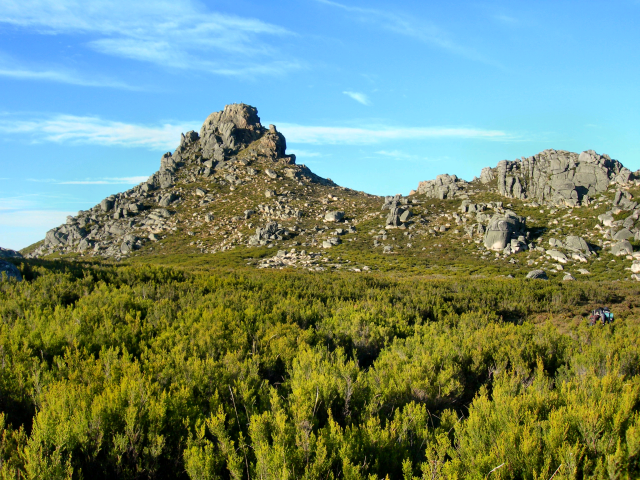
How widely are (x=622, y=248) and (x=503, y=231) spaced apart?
12.6m

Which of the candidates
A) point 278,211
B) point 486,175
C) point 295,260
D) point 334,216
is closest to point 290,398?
point 295,260

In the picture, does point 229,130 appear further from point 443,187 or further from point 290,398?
point 290,398

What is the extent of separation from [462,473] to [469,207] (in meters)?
59.6

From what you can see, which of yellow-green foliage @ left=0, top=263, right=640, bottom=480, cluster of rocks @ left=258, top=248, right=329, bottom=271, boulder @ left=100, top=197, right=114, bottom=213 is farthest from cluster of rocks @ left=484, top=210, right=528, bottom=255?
boulder @ left=100, top=197, right=114, bottom=213

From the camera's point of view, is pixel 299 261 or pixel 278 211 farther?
pixel 278 211

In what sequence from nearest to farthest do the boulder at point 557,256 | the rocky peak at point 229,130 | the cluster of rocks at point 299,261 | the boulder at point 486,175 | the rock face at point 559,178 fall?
the boulder at point 557,256 < the cluster of rocks at point 299,261 < the rock face at point 559,178 < the boulder at point 486,175 < the rocky peak at point 229,130

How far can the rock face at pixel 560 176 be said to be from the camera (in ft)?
173

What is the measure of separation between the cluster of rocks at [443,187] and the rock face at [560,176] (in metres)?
7.66

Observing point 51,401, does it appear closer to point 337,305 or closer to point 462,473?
point 462,473

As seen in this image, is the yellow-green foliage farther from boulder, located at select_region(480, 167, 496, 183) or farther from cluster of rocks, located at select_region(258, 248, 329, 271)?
boulder, located at select_region(480, 167, 496, 183)

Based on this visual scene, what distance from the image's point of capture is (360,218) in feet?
217

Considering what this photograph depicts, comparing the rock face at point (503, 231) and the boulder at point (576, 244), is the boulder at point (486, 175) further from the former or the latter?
the boulder at point (576, 244)

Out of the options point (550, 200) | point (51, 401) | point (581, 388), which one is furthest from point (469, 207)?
point (51, 401)

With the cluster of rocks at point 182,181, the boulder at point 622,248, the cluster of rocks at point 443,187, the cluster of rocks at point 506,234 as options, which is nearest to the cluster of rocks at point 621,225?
the boulder at point 622,248
